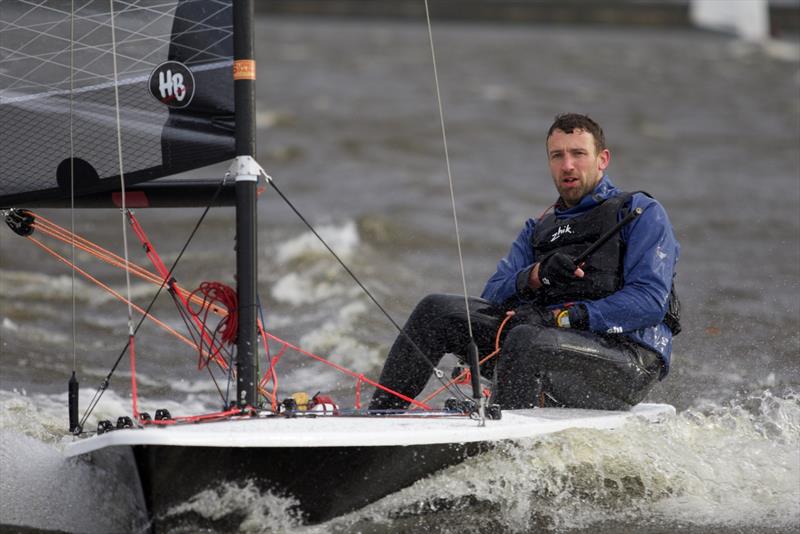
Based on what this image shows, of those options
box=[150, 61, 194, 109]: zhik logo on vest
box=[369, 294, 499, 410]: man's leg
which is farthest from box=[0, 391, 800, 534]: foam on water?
box=[150, 61, 194, 109]: zhik logo on vest

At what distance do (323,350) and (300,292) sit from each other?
141 centimetres

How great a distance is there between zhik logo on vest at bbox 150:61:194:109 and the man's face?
107 cm

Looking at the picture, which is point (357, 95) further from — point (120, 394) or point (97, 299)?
point (120, 394)

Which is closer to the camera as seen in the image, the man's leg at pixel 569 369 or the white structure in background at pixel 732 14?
the man's leg at pixel 569 369

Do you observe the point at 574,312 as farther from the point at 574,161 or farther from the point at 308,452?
the point at 308,452

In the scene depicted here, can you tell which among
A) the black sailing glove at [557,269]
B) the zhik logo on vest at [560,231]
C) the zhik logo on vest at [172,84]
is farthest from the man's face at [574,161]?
the zhik logo on vest at [172,84]

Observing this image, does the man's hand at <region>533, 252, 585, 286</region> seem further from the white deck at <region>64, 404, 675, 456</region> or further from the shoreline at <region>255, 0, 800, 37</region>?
the shoreline at <region>255, 0, 800, 37</region>

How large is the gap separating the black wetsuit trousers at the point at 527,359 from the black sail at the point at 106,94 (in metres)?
0.81

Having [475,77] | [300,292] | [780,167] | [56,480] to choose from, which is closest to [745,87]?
[475,77]

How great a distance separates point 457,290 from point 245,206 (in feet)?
13.0

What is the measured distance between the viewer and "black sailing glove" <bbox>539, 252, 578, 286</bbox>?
3623 mm

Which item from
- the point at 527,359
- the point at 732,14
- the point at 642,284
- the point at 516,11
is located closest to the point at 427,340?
the point at 527,359

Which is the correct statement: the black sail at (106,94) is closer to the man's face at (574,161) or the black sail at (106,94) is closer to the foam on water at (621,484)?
the man's face at (574,161)

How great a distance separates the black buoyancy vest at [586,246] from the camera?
3.68 metres
